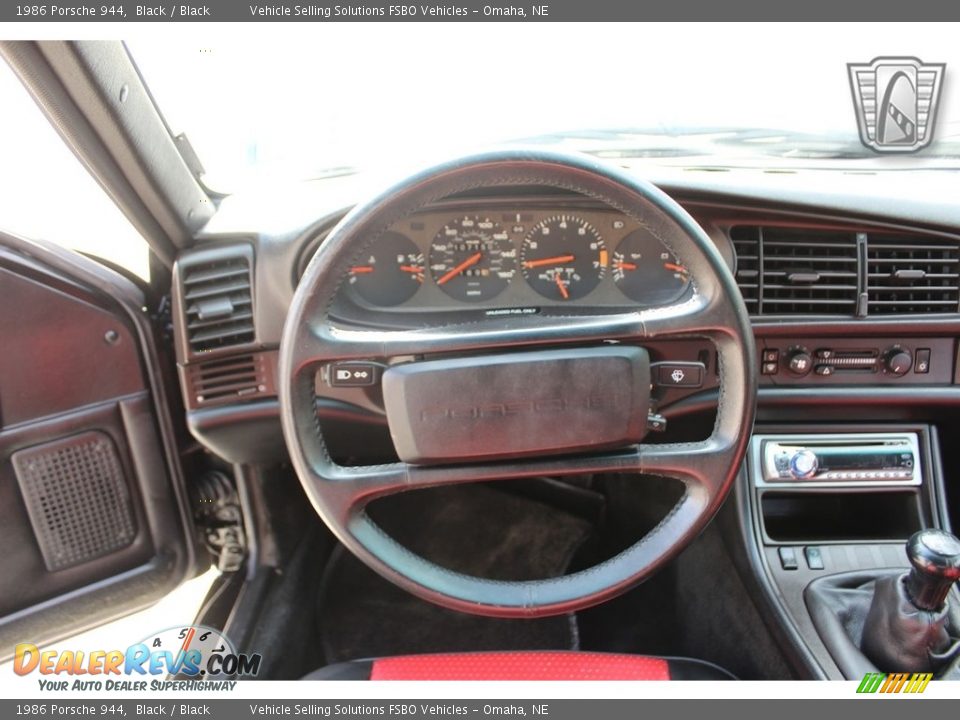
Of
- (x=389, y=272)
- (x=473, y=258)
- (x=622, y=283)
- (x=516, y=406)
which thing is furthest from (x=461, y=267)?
(x=516, y=406)

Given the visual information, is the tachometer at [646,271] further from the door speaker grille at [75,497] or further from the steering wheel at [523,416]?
the door speaker grille at [75,497]

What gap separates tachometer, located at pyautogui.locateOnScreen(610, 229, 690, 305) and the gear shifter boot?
742 mm

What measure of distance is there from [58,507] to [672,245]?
153 centimetres

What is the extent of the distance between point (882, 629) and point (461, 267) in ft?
3.66

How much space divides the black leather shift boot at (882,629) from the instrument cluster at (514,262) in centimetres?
72

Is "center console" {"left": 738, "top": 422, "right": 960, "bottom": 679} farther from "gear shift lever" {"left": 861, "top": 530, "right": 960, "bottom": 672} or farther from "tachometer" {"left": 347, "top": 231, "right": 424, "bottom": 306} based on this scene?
"tachometer" {"left": 347, "top": 231, "right": 424, "bottom": 306}

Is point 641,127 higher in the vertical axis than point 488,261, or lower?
higher

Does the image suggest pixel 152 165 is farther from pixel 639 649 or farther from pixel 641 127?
pixel 639 649

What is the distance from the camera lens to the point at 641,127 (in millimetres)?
1894

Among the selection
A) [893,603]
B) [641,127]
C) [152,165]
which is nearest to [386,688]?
[893,603]

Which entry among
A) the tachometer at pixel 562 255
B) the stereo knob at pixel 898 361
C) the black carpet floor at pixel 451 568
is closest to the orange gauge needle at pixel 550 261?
the tachometer at pixel 562 255

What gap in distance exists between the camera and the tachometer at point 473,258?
1.68 metres

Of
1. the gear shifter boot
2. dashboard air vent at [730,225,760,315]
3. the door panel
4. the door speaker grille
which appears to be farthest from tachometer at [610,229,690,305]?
the door speaker grille
